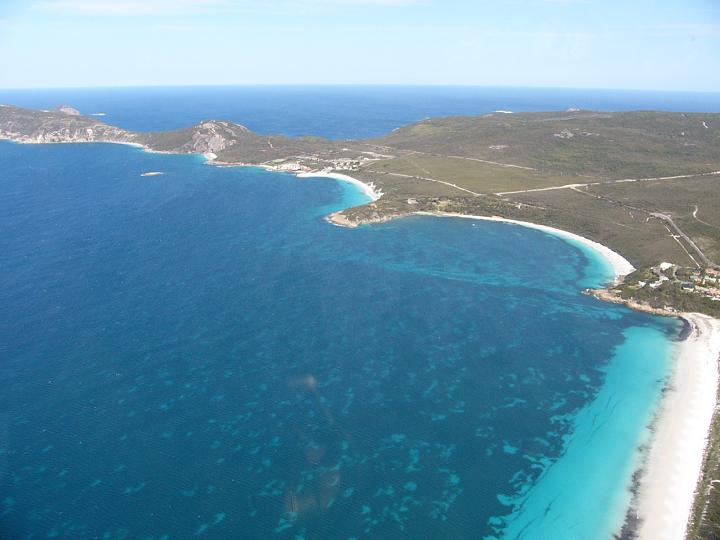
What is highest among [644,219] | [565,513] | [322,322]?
[644,219]

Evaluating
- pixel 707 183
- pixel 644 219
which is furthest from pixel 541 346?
pixel 707 183

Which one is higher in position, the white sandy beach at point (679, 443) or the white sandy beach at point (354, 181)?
the white sandy beach at point (354, 181)

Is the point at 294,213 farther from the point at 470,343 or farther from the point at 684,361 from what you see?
the point at 684,361

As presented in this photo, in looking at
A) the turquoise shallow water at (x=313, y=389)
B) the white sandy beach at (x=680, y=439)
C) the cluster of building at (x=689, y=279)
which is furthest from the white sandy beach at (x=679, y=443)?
the cluster of building at (x=689, y=279)

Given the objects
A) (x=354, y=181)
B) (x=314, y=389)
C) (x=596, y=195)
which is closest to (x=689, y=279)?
(x=596, y=195)

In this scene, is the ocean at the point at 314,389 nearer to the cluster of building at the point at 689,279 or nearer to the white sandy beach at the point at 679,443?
the white sandy beach at the point at 679,443

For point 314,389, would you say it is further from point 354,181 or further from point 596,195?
point 354,181

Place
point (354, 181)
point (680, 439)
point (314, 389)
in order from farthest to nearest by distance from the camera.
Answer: point (354, 181), point (314, 389), point (680, 439)
